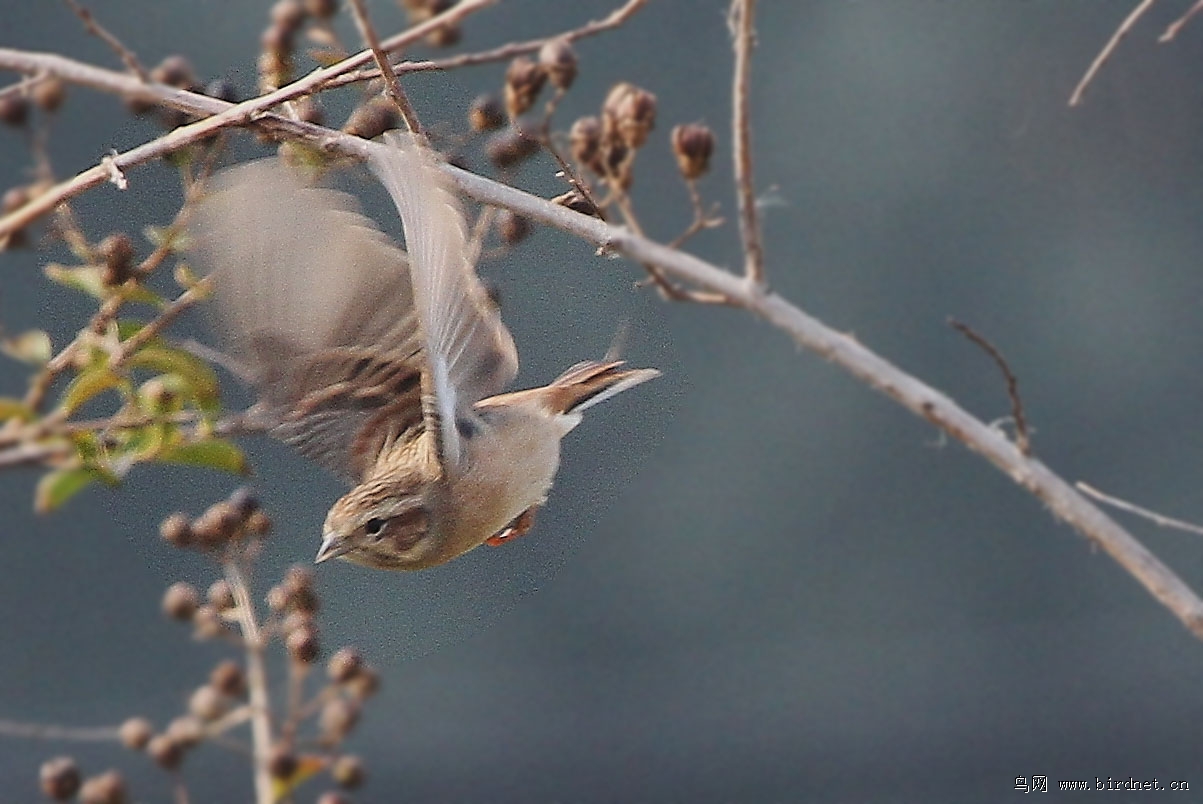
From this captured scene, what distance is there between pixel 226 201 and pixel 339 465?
640 millimetres

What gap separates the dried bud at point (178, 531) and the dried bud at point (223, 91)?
22.9 inches

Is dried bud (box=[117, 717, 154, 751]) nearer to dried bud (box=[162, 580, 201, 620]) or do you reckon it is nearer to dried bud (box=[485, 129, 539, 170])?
dried bud (box=[162, 580, 201, 620])

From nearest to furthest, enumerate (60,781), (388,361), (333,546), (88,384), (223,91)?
1. (88,384)
2. (60,781)
3. (223,91)
4. (388,361)
5. (333,546)

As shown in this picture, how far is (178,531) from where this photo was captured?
194 cm

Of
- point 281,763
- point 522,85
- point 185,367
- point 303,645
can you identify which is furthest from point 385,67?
point 281,763

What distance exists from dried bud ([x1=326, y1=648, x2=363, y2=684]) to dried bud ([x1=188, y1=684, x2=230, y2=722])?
0.44ft

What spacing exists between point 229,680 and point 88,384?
1.24 ft

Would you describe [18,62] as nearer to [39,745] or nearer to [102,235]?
[102,235]

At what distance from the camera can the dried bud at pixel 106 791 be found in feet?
5.96

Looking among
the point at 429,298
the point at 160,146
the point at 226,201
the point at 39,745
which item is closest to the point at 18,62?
the point at 160,146

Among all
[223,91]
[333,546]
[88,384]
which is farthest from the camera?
[333,546]

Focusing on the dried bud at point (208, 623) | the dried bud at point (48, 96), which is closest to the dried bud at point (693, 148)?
the dried bud at point (208, 623)

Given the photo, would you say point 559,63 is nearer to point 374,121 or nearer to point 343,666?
point 374,121


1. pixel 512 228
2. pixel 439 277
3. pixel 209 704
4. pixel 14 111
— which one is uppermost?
pixel 14 111
